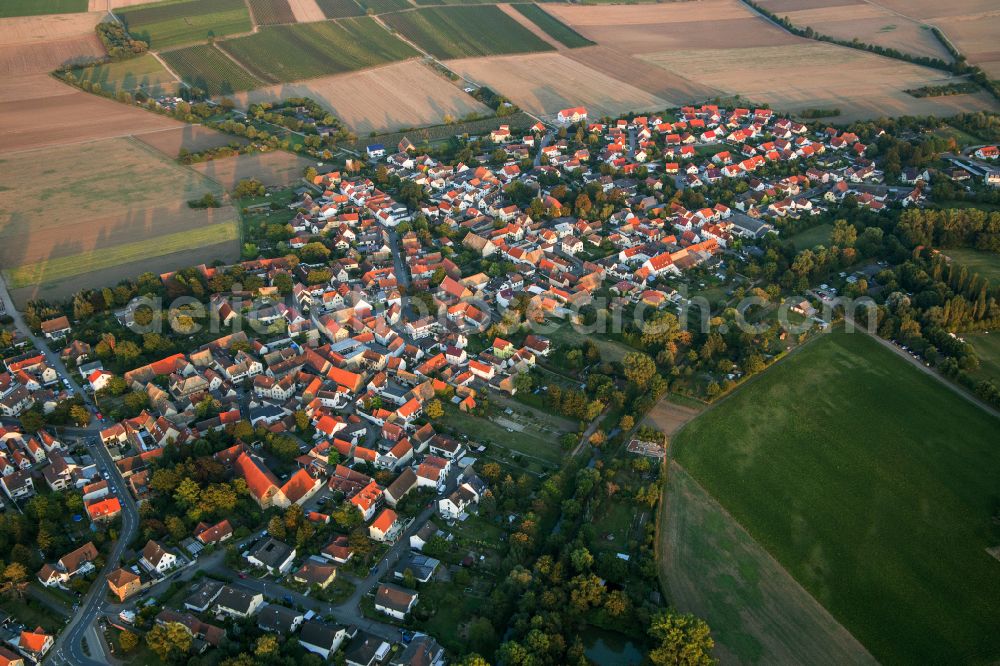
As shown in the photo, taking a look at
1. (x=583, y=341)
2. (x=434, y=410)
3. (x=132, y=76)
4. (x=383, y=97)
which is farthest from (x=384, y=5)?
(x=434, y=410)

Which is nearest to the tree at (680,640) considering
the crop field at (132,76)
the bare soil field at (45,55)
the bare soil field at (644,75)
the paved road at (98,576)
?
the paved road at (98,576)

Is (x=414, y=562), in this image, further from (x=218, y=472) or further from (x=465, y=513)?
(x=218, y=472)

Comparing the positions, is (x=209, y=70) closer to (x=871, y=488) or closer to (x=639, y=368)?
(x=639, y=368)

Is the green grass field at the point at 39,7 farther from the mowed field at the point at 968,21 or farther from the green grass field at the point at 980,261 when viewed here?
the mowed field at the point at 968,21

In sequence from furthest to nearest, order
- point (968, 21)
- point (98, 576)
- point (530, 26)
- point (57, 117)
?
point (530, 26)
point (968, 21)
point (57, 117)
point (98, 576)

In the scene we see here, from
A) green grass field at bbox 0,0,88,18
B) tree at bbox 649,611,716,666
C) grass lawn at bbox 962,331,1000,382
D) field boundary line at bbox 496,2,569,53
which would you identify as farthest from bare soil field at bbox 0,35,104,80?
grass lawn at bbox 962,331,1000,382

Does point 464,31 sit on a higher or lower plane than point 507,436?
higher
